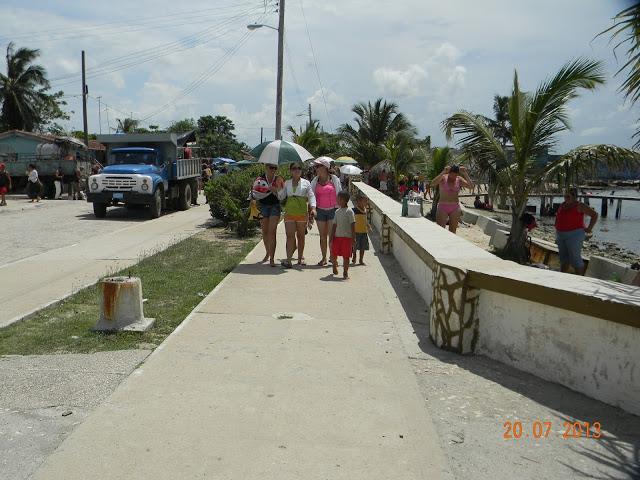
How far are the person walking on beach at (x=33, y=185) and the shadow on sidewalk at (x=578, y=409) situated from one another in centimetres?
2197

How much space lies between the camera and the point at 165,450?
346 centimetres

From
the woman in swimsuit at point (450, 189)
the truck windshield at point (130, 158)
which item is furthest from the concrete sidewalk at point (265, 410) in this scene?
the truck windshield at point (130, 158)

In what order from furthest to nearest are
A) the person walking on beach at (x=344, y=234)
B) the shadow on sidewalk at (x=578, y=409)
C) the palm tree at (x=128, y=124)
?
the palm tree at (x=128, y=124), the person walking on beach at (x=344, y=234), the shadow on sidewalk at (x=578, y=409)

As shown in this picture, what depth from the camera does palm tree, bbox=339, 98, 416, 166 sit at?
36.2 m

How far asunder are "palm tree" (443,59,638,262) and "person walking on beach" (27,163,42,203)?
1794 cm

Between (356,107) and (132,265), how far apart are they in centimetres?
2868

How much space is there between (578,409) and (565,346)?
49cm

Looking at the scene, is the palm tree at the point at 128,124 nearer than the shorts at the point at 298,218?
No

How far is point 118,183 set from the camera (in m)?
18.5

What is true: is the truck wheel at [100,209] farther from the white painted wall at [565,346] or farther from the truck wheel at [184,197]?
the white painted wall at [565,346]

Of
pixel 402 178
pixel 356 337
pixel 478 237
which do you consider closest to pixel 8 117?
pixel 402 178

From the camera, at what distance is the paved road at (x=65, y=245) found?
8203 millimetres

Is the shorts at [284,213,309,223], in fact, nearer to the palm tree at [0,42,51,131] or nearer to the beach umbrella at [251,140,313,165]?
the beach umbrella at [251,140,313,165]

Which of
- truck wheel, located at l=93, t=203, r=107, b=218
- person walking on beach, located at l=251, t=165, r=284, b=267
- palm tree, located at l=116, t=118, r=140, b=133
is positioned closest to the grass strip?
person walking on beach, located at l=251, t=165, r=284, b=267
